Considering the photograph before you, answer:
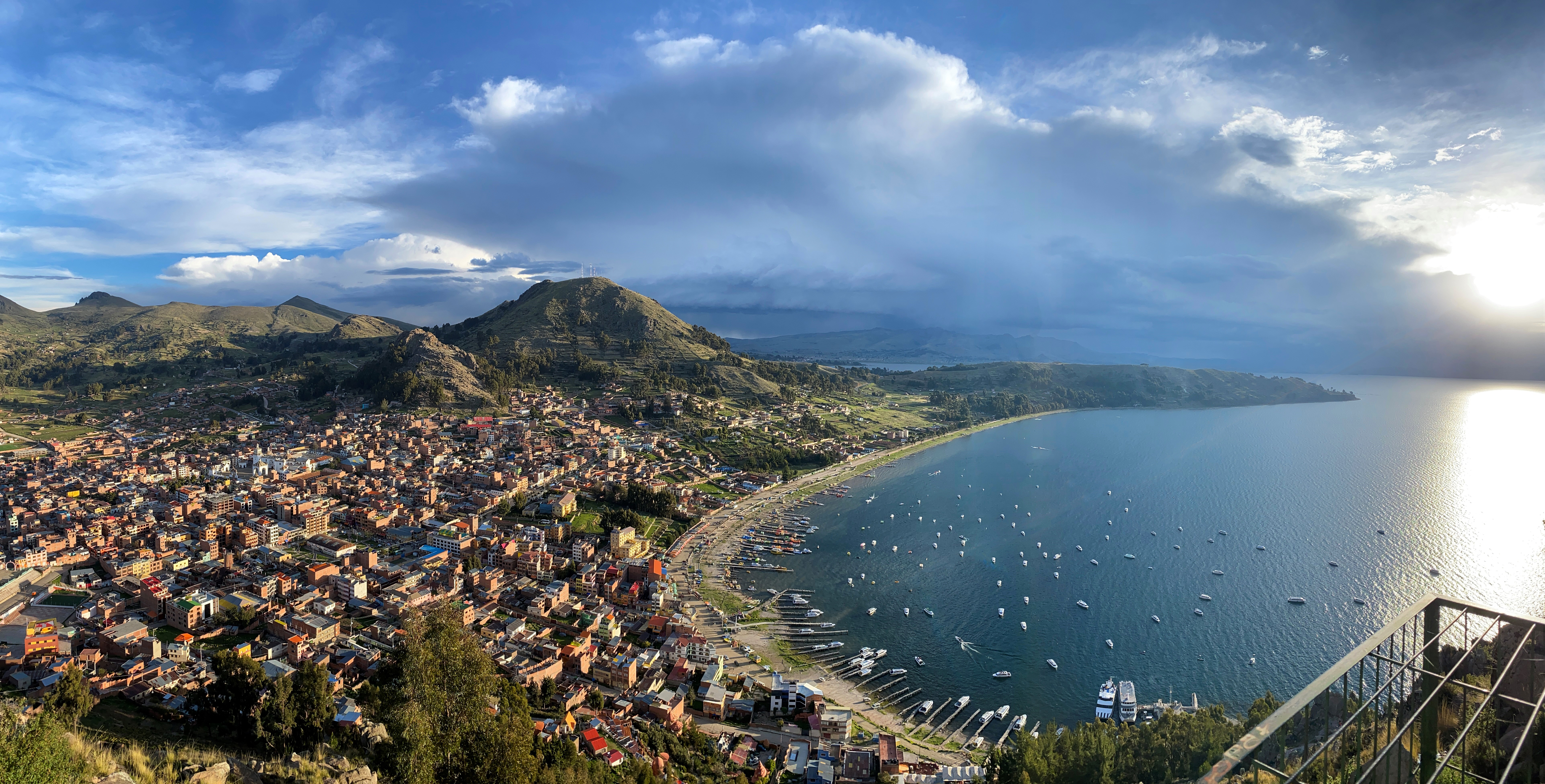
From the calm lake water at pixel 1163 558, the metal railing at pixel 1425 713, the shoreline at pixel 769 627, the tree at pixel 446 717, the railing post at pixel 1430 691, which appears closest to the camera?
the metal railing at pixel 1425 713

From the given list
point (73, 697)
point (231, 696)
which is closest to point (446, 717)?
point (231, 696)

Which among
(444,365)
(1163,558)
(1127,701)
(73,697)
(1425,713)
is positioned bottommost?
(1127,701)

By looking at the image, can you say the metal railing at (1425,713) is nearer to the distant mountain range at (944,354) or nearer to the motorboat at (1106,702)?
the motorboat at (1106,702)

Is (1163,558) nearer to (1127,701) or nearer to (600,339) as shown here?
(1127,701)

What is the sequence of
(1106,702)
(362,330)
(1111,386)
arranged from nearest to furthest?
(1106,702), (362,330), (1111,386)

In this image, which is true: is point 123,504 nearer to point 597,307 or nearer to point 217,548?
point 217,548

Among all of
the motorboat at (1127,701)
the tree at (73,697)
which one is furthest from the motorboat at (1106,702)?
the tree at (73,697)
